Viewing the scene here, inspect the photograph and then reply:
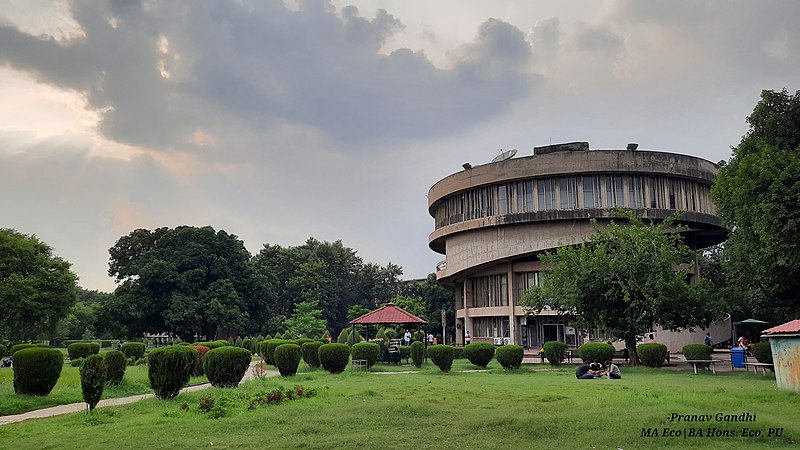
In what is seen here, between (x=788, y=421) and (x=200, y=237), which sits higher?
(x=200, y=237)

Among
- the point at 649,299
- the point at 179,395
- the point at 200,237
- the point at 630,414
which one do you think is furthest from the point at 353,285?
the point at 630,414

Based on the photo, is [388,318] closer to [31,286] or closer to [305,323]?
[31,286]

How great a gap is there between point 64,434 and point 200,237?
42.4 m

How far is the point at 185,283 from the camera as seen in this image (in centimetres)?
4672

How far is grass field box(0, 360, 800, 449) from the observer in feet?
29.2

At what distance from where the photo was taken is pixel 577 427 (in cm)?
978

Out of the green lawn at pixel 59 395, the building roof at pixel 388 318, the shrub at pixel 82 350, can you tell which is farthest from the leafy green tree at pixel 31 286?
the building roof at pixel 388 318

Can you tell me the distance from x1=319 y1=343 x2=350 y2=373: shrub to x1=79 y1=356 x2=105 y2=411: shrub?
10420 millimetres

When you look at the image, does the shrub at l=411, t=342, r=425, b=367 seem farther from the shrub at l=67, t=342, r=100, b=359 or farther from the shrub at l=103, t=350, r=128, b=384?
the shrub at l=67, t=342, r=100, b=359

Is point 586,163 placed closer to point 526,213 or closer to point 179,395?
point 526,213

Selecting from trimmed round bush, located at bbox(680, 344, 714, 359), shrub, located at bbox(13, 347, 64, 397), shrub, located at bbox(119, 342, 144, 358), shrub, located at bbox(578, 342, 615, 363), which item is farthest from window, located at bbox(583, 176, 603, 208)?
shrub, located at bbox(13, 347, 64, 397)

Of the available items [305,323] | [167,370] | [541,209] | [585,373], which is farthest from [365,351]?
[305,323]

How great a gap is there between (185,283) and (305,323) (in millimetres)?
13553

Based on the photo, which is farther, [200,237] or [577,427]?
[200,237]
